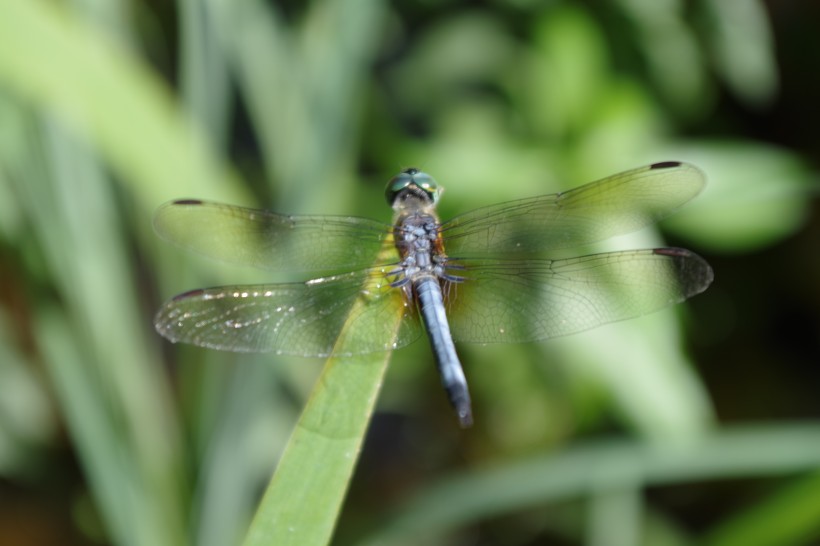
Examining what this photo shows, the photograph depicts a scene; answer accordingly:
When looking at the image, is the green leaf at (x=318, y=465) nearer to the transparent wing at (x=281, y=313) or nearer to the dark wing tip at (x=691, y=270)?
the transparent wing at (x=281, y=313)

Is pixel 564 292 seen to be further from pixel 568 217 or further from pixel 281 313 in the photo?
pixel 281 313

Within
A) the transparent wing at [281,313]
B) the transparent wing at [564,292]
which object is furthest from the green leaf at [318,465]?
the transparent wing at [564,292]

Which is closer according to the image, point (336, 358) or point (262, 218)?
point (336, 358)

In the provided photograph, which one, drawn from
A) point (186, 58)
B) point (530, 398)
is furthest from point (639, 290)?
point (186, 58)

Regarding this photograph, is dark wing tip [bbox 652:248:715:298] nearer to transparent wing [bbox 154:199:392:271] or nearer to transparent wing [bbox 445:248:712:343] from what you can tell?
transparent wing [bbox 445:248:712:343]

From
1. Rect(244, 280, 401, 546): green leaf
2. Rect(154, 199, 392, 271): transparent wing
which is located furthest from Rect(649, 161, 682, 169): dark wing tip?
Rect(244, 280, 401, 546): green leaf

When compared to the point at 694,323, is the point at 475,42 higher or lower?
higher

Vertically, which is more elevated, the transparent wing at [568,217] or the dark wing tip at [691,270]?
the transparent wing at [568,217]

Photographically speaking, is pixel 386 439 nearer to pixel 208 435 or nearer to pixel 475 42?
pixel 208 435
